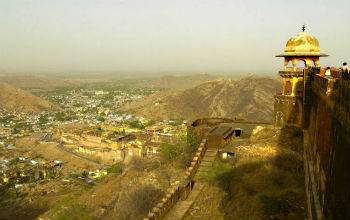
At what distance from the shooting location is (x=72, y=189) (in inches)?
816

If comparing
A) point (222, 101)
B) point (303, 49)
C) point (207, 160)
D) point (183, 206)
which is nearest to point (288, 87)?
point (303, 49)

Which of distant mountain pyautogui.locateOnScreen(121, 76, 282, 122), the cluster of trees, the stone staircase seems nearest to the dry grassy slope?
distant mountain pyautogui.locateOnScreen(121, 76, 282, 122)

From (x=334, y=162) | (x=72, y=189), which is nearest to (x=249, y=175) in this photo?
(x=334, y=162)

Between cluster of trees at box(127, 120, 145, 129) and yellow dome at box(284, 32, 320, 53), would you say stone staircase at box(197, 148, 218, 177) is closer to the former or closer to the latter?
yellow dome at box(284, 32, 320, 53)

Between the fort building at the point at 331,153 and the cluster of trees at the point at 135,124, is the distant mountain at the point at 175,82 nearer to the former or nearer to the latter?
the cluster of trees at the point at 135,124

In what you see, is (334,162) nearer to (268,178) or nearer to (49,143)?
(268,178)

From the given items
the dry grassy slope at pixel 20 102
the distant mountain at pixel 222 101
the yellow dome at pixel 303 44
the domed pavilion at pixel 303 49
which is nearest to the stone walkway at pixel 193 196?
the domed pavilion at pixel 303 49

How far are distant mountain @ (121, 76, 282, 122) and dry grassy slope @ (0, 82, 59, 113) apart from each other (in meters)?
21.8

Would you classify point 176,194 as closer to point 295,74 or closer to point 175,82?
point 295,74

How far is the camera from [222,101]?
189ft

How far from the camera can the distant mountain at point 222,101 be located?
166 feet

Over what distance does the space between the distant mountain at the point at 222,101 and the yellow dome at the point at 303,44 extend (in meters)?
32.4

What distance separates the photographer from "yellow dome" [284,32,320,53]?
1314 cm

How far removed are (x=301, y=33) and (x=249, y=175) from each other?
8.39 m
